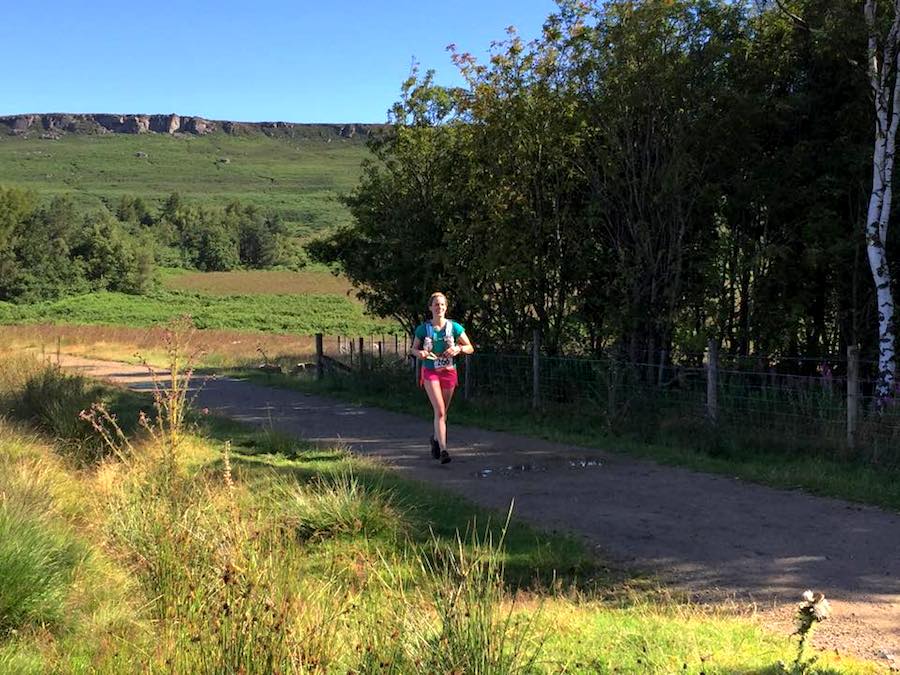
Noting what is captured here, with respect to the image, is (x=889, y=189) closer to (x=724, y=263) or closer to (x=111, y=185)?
(x=724, y=263)

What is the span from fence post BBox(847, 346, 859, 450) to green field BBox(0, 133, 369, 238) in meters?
126

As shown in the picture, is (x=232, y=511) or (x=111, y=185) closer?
(x=232, y=511)

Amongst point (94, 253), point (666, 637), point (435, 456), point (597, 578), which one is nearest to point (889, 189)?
point (435, 456)

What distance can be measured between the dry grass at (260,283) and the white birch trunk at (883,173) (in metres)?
70.9

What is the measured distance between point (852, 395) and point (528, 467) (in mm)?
3611

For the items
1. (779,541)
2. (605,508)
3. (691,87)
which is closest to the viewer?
(779,541)

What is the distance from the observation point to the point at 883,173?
9.75 meters

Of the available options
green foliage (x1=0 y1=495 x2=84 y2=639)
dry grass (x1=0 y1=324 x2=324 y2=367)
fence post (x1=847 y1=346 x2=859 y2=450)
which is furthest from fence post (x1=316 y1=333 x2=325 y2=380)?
green foliage (x1=0 y1=495 x2=84 y2=639)

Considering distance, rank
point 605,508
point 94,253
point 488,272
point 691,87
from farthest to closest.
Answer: point 94,253
point 488,272
point 691,87
point 605,508

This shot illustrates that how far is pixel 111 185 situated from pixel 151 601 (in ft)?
564

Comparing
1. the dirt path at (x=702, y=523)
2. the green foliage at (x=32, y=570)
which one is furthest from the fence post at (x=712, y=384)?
the green foliage at (x=32, y=570)

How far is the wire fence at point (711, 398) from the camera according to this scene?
8.91 m

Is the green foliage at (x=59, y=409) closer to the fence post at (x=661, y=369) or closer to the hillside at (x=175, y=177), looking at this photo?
the fence post at (x=661, y=369)

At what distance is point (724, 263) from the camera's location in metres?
11.8
